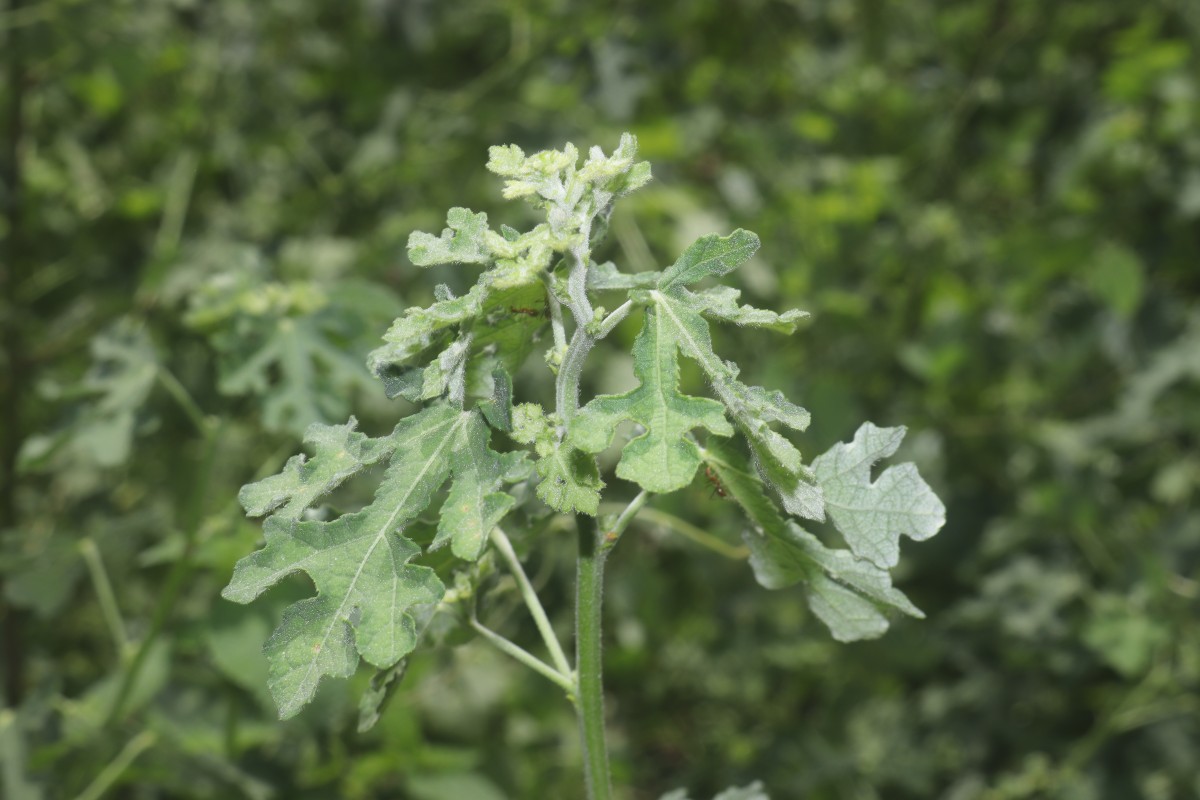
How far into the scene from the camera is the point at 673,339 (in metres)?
0.79

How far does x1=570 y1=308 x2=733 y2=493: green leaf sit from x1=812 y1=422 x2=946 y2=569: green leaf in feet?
0.49

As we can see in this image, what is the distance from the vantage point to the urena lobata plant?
76 cm

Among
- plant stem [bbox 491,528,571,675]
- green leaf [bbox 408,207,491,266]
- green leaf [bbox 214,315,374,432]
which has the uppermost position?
green leaf [bbox 408,207,491,266]

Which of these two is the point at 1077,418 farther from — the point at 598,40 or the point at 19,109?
the point at 19,109

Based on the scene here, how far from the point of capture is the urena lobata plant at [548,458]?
760 mm

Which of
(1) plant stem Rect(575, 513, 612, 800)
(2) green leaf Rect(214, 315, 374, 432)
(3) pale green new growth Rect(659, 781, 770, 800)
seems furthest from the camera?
(2) green leaf Rect(214, 315, 374, 432)

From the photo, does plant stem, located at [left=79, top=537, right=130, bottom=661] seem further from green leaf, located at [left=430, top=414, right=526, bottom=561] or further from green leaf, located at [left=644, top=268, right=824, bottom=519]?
green leaf, located at [left=644, top=268, right=824, bottom=519]

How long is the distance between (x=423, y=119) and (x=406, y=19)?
0.30 meters

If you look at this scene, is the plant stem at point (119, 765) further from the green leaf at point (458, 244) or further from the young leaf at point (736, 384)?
the young leaf at point (736, 384)

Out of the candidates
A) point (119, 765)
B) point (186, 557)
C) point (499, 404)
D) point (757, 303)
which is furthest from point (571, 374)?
point (757, 303)

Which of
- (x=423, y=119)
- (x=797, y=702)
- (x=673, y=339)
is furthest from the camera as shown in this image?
(x=797, y=702)

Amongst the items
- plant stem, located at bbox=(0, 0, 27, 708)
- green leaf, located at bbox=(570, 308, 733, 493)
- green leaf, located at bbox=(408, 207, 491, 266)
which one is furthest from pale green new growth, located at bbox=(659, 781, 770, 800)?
plant stem, located at bbox=(0, 0, 27, 708)

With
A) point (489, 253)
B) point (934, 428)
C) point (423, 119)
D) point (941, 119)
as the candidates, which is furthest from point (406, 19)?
point (489, 253)

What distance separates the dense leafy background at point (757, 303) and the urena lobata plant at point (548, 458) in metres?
1.11
